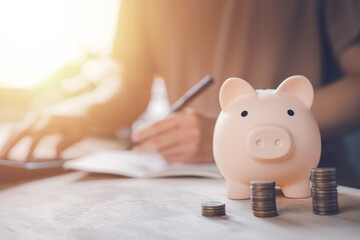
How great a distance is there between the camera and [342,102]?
1.27m

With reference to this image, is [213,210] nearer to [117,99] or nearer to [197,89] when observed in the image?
[197,89]

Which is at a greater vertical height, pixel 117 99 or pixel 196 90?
pixel 117 99

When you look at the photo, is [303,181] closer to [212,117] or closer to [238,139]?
[238,139]

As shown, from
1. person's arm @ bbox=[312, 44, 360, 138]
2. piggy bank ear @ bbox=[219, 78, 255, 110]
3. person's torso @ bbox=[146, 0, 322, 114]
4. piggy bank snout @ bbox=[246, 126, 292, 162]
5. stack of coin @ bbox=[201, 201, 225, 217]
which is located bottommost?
stack of coin @ bbox=[201, 201, 225, 217]

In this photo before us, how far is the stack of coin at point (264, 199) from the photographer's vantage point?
0.53 meters

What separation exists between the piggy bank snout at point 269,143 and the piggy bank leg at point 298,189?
0.08 m

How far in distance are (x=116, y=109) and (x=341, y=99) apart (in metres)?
1.13

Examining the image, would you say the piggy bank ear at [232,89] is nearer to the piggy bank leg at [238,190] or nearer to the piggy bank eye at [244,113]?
the piggy bank eye at [244,113]

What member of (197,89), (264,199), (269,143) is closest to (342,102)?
(197,89)

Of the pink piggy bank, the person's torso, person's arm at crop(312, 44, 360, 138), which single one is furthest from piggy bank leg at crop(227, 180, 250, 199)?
the person's torso

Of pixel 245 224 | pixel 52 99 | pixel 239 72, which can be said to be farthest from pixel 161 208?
pixel 52 99

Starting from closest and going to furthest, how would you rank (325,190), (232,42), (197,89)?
(325,190), (197,89), (232,42)

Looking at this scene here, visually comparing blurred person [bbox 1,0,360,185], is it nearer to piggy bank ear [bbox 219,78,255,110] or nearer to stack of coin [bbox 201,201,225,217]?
piggy bank ear [bbox 219,78,255,110]

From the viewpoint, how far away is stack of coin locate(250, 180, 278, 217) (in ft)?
1.73
